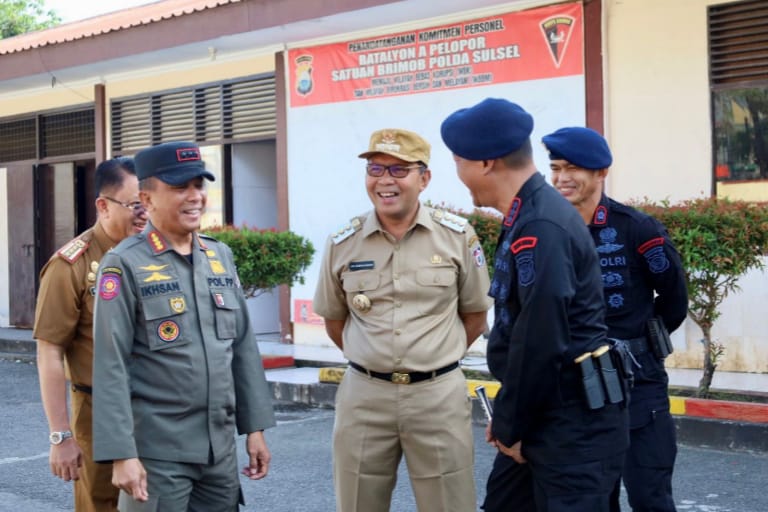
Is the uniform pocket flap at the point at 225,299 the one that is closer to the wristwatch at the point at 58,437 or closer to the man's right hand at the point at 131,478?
the man's right hand at the point at 131,478

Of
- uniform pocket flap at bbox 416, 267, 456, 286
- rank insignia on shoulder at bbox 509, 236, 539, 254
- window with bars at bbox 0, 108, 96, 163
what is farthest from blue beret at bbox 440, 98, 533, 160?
window with bars at bbox 0, 108, 96, 163

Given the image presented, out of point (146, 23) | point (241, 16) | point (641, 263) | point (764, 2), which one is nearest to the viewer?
point (641, 263)

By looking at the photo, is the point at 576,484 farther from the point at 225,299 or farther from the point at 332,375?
the point at 332,375

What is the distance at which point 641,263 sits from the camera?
4.41 meters

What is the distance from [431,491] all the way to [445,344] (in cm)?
55

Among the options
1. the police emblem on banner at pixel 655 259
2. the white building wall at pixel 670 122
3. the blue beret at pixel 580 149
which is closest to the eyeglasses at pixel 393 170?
the blue beret at pixel 580 149

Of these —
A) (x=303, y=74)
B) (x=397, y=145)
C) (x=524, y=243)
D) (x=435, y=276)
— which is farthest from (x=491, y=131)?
(x=303, y=74)

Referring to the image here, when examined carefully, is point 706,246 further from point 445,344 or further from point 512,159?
point 512,159

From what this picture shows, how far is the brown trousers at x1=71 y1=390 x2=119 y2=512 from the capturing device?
396 cm

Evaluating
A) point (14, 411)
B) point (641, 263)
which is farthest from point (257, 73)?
point (641, 263)

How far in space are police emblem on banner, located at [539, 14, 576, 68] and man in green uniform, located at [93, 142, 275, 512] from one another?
6970mm

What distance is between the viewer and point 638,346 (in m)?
4.32

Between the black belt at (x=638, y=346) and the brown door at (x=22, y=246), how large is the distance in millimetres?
12841

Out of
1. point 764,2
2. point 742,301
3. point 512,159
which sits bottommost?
point 742,301
